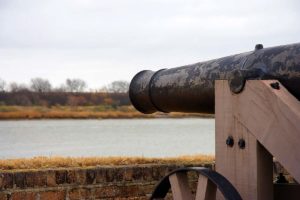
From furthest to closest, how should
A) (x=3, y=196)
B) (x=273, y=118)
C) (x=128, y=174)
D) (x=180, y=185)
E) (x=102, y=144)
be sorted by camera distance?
(x=102, y=144) → (x=128, y=174) → (x=3, y=196) → (x=180, y=185) → (x=273, y=118)

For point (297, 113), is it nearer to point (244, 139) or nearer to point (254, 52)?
point (244, 139)

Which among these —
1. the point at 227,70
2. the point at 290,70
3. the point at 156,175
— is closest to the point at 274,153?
the point at 290,70

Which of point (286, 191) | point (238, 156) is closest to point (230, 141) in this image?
point (238, 156)

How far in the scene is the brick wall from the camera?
171 inches

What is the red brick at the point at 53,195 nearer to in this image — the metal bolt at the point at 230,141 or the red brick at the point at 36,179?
the red brick at the point at 36,179

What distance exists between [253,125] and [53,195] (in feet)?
5.35

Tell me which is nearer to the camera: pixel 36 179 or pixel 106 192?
pixel 36 179

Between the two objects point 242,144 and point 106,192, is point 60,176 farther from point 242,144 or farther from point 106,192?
point 242,144

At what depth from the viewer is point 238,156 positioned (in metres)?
3.48

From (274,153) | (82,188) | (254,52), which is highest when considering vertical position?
(254,52)

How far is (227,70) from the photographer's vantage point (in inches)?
148

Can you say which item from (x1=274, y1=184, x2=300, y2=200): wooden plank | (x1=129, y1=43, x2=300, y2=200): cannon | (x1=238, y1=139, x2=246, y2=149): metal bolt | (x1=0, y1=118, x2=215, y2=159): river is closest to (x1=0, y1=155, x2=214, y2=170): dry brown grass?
(x1=129, y1=43, x2=300, y2=200): cannon

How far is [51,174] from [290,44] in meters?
1.83

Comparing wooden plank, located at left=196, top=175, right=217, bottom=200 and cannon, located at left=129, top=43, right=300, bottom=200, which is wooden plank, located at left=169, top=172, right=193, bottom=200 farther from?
wooden plank, located at left=196, top=175, right=217, bottom=200
